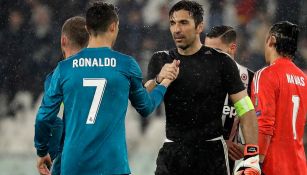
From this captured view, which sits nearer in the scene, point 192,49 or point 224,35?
point 192,49

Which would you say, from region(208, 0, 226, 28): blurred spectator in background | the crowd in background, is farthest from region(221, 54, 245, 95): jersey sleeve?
region(208, 0, 226, 28): blurred spectator in background

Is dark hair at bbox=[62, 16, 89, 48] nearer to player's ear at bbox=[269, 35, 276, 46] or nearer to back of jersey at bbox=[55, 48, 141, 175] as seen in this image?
back of jersey at bbox=[55, 48, 141, 175]

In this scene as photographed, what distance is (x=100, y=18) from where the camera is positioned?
4.69 meters

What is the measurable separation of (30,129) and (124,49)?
5.61 ft

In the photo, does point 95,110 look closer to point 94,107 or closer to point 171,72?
point 94,107

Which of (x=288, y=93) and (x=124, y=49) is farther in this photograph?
(x=124, y=49)

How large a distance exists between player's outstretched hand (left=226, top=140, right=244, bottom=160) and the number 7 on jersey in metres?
1.80

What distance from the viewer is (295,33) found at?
5.70 metres

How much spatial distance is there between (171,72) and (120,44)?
5589 millimetres

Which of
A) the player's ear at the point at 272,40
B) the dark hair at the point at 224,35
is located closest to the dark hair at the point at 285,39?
the player's ear at the point at 272,40

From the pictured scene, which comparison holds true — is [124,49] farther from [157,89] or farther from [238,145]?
[157,89]

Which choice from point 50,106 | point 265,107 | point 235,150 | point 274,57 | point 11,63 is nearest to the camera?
point 50,106

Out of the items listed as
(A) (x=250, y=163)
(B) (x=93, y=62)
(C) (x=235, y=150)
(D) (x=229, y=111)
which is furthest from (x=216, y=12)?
(B) (x=93, y=62)

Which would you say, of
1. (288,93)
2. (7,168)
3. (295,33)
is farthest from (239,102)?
(7,168)
